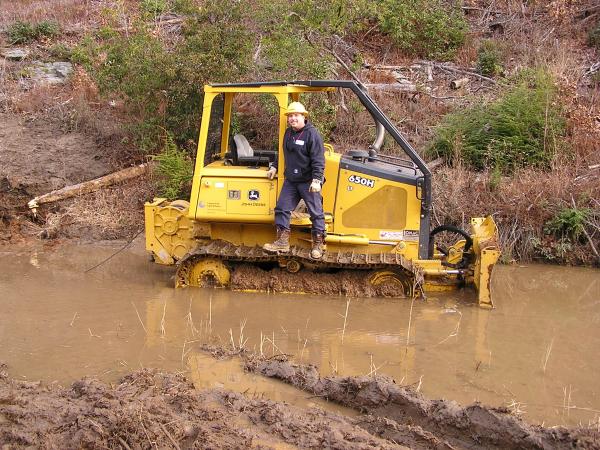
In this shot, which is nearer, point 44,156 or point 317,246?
point 317,246

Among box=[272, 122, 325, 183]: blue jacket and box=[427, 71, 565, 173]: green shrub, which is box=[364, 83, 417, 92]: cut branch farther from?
box=[272, 122, 325, 183]: blue jacket

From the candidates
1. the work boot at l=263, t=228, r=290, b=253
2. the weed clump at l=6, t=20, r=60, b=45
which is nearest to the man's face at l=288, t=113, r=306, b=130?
the work boot at l=263, t=228, r=290, b=253

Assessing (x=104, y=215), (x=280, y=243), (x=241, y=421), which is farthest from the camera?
(x=104, y=215)

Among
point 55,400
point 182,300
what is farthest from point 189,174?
point 55,400

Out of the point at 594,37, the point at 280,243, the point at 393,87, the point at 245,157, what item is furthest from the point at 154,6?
the point at 280,243

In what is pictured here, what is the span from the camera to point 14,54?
51.3ft

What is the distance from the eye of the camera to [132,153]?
38.9 feet

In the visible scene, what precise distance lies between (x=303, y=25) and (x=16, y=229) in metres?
5.84

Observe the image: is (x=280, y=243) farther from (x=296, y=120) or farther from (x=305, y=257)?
(x=296, y=120)

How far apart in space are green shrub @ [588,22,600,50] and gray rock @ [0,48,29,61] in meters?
12.4

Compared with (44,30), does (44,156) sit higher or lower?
lower

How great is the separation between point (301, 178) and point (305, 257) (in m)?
0.87

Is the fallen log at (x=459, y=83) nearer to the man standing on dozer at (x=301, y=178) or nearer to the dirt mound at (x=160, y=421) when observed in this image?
the man standing on dozer at (x=301, y=178)

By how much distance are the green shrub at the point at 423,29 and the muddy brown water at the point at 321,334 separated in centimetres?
762
